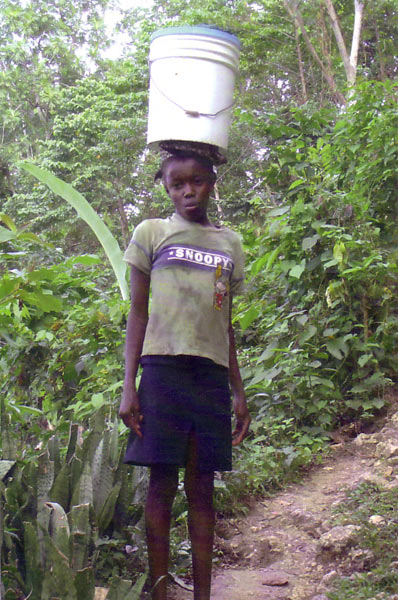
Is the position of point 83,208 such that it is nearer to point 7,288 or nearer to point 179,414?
point 7,288

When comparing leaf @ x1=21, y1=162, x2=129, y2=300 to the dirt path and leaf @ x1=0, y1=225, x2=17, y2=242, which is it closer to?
leaf @ x1=0, y1=225, x2=17, y2=242

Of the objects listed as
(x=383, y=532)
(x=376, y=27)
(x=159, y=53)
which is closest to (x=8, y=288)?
(x=159, y=53)

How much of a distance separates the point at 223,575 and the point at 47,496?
35.0 inches

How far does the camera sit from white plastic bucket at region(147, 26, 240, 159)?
212cm

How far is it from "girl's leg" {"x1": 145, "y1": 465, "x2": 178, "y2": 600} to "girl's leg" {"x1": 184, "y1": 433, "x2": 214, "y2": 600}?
6 cm

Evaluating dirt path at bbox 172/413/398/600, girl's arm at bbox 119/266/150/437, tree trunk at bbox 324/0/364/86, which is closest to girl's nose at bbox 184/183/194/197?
girl's arm at bbox 119/266/150/437

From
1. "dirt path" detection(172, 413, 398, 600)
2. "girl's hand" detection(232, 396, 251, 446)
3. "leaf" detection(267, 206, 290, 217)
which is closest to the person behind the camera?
"girl's hand" detection(232, 396, 251, 446)

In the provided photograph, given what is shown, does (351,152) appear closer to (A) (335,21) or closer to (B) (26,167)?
(B) (26,167)

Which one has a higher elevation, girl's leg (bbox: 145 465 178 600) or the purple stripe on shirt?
the purple stripe on shirt

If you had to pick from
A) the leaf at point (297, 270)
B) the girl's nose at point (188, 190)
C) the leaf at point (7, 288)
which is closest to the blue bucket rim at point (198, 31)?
the girl's nose at point (188, 190)

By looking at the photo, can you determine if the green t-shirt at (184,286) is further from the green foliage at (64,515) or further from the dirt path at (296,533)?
the dirt path at (296,533)

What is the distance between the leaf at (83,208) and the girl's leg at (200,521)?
27.6 inches

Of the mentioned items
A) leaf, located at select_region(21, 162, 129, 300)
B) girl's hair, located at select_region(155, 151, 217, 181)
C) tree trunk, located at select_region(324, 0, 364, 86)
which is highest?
tree trunk, located at select_region(324, 0, 364, 86)

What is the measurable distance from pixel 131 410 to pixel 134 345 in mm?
205
